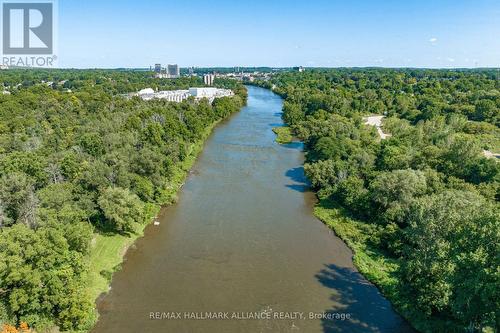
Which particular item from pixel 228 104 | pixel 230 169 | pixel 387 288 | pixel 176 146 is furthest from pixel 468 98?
pixel 387 288

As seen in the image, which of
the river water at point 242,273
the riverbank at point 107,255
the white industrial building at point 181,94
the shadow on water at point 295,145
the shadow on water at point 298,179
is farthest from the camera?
the white industrial building at point 181,94

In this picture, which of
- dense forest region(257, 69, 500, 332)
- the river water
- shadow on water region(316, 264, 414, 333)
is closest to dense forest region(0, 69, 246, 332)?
the river water

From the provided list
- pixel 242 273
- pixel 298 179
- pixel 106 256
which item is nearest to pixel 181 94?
pixel 298 179

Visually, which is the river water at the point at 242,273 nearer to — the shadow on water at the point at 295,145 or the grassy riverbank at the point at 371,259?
the grassy riverbank at the point at 371,259

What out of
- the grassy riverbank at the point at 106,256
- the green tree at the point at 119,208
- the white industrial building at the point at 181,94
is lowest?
the grassy riverbank at the point at 106,256

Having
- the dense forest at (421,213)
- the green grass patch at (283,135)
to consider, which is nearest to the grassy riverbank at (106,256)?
the dense forest at (421,213)

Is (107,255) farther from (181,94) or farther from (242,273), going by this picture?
(181,94)

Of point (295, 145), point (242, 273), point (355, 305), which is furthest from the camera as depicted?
point (295, 145)
